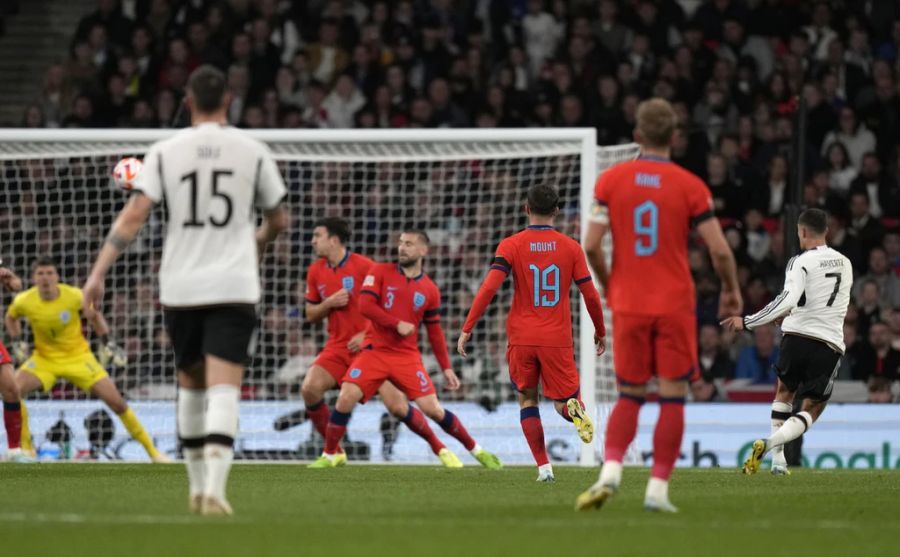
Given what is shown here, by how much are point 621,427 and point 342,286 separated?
22.1ft

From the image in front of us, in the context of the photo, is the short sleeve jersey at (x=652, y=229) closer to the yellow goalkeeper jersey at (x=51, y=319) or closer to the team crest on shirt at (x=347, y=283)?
the team crest on shirt at (x=347, y=283)

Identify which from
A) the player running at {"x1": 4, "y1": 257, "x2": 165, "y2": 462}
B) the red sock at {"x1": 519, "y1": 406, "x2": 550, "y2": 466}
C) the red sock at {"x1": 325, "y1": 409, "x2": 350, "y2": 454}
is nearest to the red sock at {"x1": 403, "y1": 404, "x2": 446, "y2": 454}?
the red sock at {"x1": 325, "y1": 409, "x2": 350, "y2": 454}

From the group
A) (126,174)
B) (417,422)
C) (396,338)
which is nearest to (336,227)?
(396,338)

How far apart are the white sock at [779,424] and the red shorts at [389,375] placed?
2992 millimetres

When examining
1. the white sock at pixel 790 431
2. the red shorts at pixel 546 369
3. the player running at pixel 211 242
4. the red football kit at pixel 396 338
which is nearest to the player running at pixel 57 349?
the red football kit at pixel 396 338

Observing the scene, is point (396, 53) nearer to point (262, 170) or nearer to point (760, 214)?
point (760, 214)

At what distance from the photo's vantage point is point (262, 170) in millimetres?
7215

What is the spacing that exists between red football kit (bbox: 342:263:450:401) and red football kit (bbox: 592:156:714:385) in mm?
5589

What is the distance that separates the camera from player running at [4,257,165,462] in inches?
567

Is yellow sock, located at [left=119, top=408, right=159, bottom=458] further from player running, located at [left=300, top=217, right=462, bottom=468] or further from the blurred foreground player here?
player running, located at [left=300, top=217, right=462, bottom=468]

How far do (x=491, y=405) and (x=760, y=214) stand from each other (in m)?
4.87

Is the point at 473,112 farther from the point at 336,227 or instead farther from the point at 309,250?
the point at 336,227

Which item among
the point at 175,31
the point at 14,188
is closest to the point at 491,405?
the point at 14,188

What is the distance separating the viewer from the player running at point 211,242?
7055 millimetres
